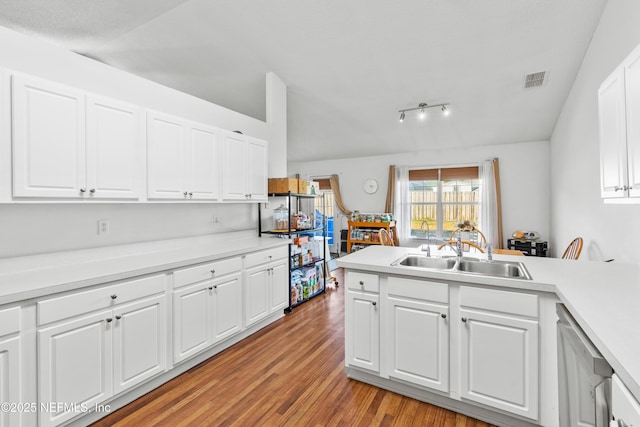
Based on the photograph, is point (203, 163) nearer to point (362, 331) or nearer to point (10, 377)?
point (10, 377)

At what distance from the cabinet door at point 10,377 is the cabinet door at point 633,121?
2960 mm

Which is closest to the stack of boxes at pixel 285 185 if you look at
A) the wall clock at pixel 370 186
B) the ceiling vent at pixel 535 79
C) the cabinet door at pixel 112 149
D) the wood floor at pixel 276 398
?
the cabinet door at pixel 112 149

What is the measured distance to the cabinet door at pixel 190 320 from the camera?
7.19 ft

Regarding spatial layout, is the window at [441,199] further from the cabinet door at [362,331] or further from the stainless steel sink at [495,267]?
the cabinet door at [362,331]

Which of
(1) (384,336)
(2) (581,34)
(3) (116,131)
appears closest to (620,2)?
(2) (581,34)

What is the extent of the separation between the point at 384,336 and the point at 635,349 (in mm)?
1324

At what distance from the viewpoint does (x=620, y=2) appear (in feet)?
7.46

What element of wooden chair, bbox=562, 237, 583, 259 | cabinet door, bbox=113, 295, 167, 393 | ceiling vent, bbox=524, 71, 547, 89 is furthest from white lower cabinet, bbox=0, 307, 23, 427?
ceiling vent, bbox=524, 71, 547, 89

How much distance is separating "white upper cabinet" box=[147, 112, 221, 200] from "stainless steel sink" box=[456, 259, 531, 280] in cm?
232

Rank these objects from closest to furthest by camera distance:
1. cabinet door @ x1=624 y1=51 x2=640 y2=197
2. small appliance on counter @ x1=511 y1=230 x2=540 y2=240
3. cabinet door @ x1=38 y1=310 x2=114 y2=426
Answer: cabinet door @ x1=624 y1=51 x2=640 y2=197, cabinet door @ x1=38 y1=310 x2=114 y2=426, small appliance on counter @ x1=511 y1=230 x2=540 y2=240

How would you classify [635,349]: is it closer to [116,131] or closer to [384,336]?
[384,336]

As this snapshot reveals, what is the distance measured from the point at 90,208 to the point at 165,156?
67 cm

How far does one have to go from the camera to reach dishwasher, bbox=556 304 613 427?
3.30 ft

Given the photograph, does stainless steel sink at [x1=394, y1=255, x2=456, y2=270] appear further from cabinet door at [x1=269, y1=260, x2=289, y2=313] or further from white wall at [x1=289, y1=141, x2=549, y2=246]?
white wall at [x1=289, y1=141, x2=549, y2=246]
